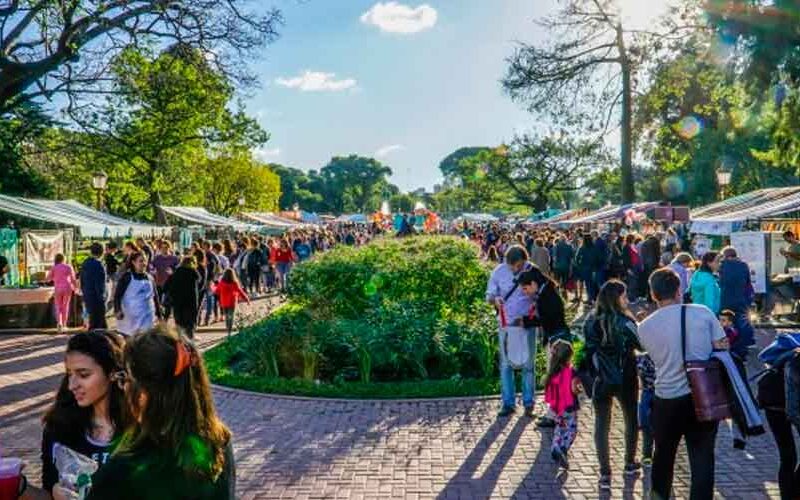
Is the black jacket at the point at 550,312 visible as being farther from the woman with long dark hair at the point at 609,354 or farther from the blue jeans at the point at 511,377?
the woman with long dark hair at the point at 609,354

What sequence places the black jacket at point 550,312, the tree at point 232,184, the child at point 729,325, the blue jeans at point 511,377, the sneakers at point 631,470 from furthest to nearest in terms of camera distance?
the tree at point 232,184 → the blue jeans at point 511,377 → the black jacket at point 550,312 → the child at point 729,325 → the sneakers at point 631,470

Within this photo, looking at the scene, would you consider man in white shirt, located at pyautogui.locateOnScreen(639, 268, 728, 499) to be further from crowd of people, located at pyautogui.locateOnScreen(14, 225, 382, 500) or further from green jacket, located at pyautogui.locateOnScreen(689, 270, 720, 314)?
green jacket, located at pyautogui.locateOnScreen(689, 270, 720, 314)

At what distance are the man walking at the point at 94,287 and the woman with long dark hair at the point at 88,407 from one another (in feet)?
28.8

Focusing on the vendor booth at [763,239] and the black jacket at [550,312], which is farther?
the vendor booth at [763,239]

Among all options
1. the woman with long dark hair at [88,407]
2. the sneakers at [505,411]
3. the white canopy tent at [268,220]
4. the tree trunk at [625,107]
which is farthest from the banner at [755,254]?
the white canopy tent at [268,220]

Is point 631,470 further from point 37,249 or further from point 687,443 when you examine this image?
point 37,249

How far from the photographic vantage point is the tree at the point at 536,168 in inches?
2133

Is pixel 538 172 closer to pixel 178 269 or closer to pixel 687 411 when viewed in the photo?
pixel 178 269

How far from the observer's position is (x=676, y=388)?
4.42 m

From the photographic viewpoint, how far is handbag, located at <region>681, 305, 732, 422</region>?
4.23 meters

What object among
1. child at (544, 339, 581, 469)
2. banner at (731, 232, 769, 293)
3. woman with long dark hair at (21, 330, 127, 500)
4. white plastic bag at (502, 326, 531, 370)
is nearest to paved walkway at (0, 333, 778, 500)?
child at (544, 339, 581, 469)

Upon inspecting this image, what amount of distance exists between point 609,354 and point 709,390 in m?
1.31

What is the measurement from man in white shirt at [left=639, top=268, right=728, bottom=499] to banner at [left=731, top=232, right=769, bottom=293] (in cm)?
1157

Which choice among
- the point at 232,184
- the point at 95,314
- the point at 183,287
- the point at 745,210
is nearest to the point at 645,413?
the point at 183,287
